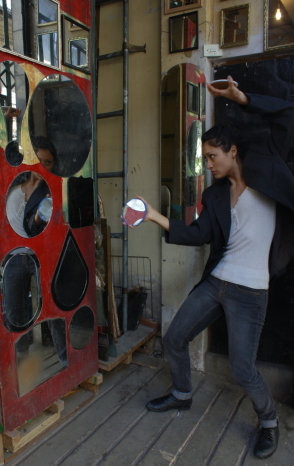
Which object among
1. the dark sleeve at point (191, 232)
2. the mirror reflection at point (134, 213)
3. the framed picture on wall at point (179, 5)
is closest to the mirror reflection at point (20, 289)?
the mirror reflection at point (134, 213)

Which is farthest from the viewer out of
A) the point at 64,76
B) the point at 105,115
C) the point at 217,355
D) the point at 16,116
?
the point at 105,115

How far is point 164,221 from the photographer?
7.61 feet

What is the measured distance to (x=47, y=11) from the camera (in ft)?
7.45

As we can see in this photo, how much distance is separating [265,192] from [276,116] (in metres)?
0.47

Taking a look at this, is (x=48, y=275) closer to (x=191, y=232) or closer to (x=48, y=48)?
(x=191, y=232)

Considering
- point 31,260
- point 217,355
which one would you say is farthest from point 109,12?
point 217,355

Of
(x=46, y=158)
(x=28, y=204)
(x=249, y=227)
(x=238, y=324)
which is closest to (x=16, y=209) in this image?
(x=28, y=204)

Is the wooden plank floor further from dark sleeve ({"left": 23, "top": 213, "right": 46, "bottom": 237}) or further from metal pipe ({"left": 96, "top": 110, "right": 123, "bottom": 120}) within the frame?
metal pipe ({"left": 96, "top": 110, "right": 123, "bottom": 120})

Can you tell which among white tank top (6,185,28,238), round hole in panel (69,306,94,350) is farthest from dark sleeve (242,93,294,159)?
round hole in panel (69,306,94,350)

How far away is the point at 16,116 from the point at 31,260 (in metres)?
0.84

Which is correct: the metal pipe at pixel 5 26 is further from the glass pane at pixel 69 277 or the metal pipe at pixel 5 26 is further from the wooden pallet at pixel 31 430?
the wooden pallet at pixel 31 430

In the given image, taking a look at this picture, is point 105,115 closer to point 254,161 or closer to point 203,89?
point 203,89

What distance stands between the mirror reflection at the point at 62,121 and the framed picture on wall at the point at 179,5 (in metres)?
1.17

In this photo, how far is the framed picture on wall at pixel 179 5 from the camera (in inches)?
116
